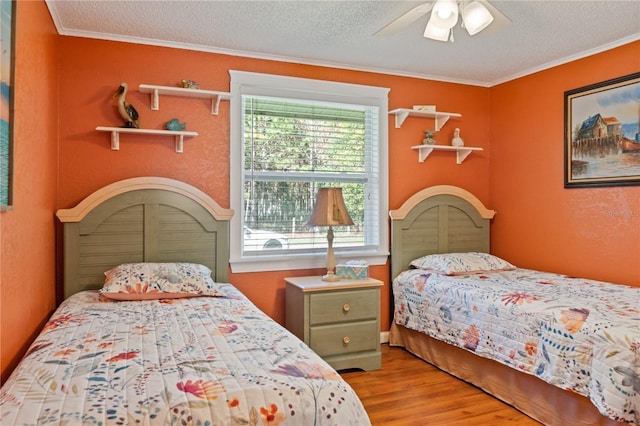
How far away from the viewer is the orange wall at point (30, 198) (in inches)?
73.8

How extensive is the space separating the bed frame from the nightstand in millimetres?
482

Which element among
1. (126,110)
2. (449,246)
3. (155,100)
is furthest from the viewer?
(449,246)

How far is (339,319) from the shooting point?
3188mm

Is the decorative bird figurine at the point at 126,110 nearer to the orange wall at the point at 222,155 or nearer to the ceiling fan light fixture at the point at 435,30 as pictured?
the orange wall at the point at 222,155

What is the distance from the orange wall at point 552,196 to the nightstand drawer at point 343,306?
1.55 metres

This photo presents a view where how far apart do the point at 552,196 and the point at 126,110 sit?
10.7ft

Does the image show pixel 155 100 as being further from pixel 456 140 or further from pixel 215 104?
pixel 456 140

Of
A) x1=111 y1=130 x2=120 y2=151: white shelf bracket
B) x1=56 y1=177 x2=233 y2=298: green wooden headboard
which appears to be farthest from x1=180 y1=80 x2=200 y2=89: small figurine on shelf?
x1=56 y1=177 x2=233 y2=298: green wooden headboard

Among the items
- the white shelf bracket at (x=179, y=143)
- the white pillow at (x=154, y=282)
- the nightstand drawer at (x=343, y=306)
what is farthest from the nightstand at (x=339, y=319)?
the white shelf bracket at (x=179, y=143)

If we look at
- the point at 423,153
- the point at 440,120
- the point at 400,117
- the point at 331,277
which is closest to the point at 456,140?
the point at 440,120

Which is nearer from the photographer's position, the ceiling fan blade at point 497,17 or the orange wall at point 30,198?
the orange wall at point 30,198

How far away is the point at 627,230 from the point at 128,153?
11.4 ft

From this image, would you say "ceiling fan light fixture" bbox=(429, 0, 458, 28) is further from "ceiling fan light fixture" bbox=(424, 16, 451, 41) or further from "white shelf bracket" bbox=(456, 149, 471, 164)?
"white shelf bracket" bbox=(456, 149, 471, 164)

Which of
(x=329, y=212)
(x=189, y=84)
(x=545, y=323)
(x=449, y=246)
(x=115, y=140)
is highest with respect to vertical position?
(x=189, y=84)
